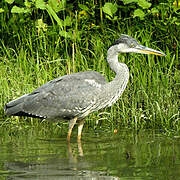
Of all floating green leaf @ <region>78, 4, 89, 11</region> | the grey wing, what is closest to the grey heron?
the grey wing

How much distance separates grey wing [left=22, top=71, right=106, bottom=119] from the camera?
20.5 feet

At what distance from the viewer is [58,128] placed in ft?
22.9

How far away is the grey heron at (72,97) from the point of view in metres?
6.27

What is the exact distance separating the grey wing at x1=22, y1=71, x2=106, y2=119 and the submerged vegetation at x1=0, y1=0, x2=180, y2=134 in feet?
1.81

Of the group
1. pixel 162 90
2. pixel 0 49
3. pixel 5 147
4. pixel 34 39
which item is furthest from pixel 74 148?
pixel 0 49

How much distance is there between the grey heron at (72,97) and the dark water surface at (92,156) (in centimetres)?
31

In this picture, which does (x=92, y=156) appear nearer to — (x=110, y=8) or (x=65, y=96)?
(x=65, y=96)

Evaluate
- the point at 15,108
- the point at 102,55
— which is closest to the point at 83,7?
the point at 102,55

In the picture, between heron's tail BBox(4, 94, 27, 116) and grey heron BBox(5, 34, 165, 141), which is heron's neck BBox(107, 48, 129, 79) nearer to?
grey heron BBox(5, 34, 165, 141)

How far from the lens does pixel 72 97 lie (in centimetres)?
631

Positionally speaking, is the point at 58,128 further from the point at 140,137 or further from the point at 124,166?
the point at 124,166

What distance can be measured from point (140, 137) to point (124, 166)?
1.43 metres

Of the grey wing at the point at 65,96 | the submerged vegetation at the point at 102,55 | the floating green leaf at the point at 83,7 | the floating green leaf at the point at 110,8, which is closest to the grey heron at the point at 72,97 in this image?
the grey wing at the point at 65,96

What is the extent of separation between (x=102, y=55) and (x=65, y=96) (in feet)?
4.90
